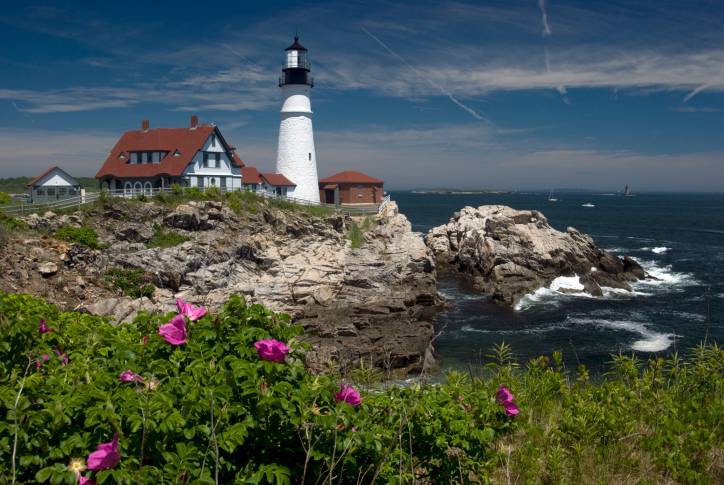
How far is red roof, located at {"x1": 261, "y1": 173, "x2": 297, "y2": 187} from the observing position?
47812 mm

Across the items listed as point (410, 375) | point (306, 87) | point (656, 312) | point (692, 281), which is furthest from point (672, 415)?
point (306, 87)

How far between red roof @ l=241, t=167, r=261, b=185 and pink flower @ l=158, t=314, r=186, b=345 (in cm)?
4397

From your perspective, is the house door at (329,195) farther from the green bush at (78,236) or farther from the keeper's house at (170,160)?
the green bush at (78,236)

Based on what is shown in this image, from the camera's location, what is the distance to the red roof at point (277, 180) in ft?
157

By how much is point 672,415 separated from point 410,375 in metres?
13.6

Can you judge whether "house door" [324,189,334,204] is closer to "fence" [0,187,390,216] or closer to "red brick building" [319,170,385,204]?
"red brick building" [319,170,385,204]

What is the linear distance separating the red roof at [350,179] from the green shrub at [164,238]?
28757mm

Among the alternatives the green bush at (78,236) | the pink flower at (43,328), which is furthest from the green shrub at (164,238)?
the pink flower at (43,328)

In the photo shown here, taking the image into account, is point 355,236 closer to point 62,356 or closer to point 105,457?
point 62,356

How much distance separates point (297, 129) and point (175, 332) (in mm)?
45385

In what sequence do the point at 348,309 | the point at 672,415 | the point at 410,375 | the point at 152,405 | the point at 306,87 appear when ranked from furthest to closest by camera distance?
1. the point at 306,87
2. the point at 348,309
3. the point at 410,375
4. the point at 672,415
5. the point at 152,405

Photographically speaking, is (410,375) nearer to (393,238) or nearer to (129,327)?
(129,327)

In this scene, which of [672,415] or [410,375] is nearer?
[672,415]

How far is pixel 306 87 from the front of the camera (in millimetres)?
47938
